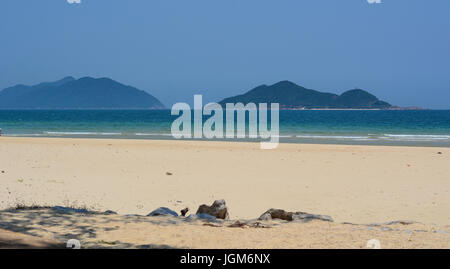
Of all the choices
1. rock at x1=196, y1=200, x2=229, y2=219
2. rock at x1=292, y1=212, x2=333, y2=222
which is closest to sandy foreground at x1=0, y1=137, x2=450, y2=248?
rock at x1=292, y1=212, x2=333, y2=222

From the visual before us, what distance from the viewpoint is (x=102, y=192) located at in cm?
1053

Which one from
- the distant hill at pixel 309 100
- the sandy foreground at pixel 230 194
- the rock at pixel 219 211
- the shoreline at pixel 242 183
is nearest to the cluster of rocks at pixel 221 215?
the rock at pixel 219 211

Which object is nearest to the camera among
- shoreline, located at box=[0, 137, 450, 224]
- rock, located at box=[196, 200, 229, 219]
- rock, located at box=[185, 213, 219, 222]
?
rock, located at box=[185, 213, 219, 222]

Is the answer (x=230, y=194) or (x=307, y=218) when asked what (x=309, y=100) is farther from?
(x=307, y=218)

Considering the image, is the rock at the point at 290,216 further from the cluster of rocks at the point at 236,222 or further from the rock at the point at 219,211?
the rock at the point at 219,211

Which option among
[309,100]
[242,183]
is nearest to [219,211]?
[242,183]

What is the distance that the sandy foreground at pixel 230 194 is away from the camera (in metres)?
5.90

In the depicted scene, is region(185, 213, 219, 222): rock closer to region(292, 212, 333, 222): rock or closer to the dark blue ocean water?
region(292, 212, 333, 222): rock

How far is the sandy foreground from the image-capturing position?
5.90 meters

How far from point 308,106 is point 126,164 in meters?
182

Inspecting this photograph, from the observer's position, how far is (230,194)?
1055cm
